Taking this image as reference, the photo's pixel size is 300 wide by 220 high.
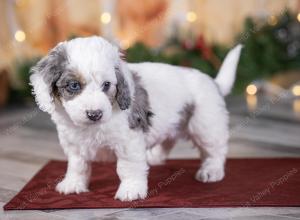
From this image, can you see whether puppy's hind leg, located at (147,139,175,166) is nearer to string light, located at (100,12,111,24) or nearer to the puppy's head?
the puppy's head

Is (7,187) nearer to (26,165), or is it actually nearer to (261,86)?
(26,165)

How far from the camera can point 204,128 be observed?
3096mm

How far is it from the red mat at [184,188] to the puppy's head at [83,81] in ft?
1.47

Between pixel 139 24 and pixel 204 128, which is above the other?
pixel 139 24

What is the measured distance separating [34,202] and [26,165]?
90 centimetres

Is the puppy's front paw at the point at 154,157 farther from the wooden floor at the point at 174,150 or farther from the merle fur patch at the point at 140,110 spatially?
the merle fur patch at the point at 140,110

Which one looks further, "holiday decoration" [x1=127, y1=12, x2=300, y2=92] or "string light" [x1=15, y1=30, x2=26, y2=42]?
"string light" [x1=15, y1=30, x2=26, y2=42]

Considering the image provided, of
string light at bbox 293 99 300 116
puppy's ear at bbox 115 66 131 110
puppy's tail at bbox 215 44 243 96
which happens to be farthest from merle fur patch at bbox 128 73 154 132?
string light at bbox 293 99 300 116

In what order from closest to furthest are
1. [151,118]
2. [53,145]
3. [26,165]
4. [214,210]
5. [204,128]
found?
[214,210] < [151,118] < [204,128] < [26,165] < [53,145]

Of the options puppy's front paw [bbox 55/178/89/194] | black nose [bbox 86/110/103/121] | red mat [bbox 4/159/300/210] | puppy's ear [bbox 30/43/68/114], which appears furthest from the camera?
puppy's front paw [bbox 55/178/89/194]

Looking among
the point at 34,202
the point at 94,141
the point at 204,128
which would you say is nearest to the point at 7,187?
the point at 34,202

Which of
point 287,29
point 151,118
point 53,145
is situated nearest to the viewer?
point 151,118

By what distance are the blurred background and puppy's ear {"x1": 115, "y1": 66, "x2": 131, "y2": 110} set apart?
2042 millimetres

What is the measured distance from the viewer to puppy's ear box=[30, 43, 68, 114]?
8.43 feet
